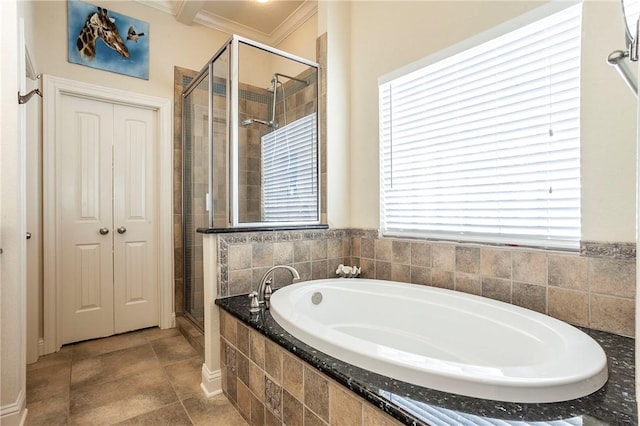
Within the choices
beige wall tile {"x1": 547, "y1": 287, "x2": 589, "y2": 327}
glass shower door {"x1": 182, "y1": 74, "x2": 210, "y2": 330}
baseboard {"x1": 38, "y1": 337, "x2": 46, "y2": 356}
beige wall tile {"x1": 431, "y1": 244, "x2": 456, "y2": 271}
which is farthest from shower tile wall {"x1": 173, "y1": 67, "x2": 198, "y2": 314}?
beige wall tile {"x1": 547, "y1": 287, "x2": 589, "y2": 327}

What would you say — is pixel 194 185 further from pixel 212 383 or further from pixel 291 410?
pixel 291 410

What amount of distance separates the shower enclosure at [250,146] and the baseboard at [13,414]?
96 cm

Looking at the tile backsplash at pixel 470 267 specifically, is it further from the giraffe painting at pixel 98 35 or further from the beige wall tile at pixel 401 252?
the giraffe painting at pixel 98 35

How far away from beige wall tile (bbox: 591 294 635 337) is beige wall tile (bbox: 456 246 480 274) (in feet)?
1.67

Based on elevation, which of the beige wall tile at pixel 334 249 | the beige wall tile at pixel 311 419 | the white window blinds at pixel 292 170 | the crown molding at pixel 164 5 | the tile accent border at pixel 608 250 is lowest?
the beige wall tile at pixel 311 419

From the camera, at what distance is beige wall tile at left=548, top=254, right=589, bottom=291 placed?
1.38m

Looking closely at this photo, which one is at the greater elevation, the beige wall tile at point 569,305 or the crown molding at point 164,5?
the crown molding at point 164,5

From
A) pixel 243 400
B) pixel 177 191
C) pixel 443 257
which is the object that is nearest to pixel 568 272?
pixel 443 257

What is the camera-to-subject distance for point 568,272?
142 centimetres

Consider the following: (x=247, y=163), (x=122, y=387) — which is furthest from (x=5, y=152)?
(x=122, y=387)

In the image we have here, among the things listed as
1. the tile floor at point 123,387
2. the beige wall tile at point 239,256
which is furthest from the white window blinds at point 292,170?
the tile floor at point 123,387

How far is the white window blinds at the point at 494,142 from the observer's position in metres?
1.44

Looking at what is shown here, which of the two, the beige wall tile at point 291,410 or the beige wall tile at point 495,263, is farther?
the beige wall tile at point 495,263

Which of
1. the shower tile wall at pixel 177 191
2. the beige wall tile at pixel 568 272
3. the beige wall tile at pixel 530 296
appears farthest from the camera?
the shower tile wall at pixel 177 191
